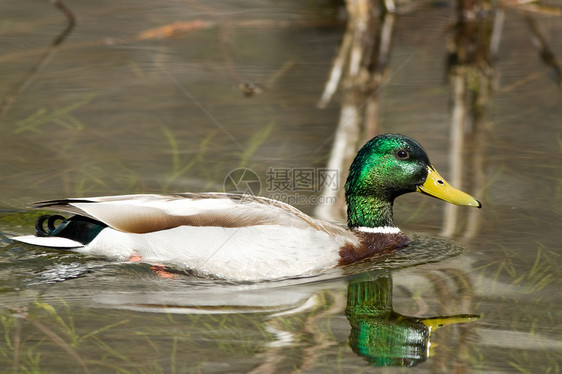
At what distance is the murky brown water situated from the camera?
16.0ft

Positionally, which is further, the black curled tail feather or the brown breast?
the brown breast

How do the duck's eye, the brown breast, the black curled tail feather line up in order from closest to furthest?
1. the black curled tail feather
2. the brown breast
3. the duck's eye

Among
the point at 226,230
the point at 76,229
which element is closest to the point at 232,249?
the point at 226,230

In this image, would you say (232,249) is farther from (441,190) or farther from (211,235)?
(441,190)

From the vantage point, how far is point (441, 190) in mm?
6547

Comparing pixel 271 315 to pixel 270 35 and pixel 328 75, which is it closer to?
pixel 328 75

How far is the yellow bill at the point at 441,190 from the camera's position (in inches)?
255

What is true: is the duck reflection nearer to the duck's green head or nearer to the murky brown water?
the murky brown water

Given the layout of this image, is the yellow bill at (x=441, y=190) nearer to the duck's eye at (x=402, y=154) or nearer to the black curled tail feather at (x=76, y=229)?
the duck's eye at (x=402, y=154)

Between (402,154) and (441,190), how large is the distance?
1.21 ft

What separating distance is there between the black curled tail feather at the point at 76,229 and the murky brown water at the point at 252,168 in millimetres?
150

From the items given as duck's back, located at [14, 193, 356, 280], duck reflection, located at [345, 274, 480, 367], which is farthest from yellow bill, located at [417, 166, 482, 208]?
duck reflection, located at [345, 274, 480, 367]

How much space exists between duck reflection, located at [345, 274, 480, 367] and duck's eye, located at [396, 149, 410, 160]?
1026 millimetres

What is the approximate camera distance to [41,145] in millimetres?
8594
